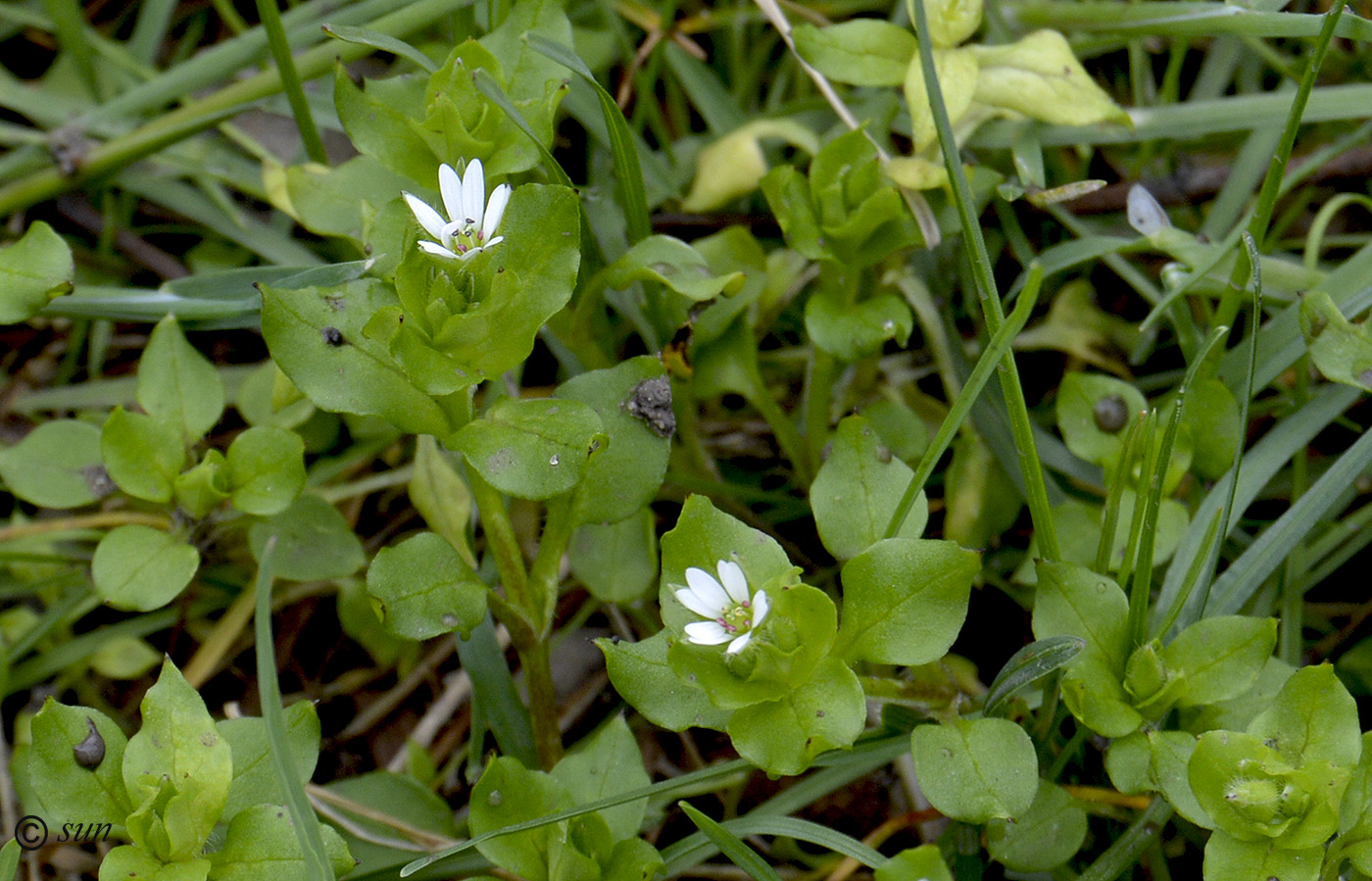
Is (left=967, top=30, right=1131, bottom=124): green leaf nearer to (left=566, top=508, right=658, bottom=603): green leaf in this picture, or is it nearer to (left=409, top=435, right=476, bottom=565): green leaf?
(left=566, top=508, right=658, bottom=603): green leaf

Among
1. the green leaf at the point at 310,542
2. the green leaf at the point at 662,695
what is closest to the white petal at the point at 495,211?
the green leaf at the point at 662,695

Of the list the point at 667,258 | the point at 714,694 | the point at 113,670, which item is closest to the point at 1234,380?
the point at 667,258

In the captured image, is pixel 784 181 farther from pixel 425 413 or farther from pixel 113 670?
pixel 113 670

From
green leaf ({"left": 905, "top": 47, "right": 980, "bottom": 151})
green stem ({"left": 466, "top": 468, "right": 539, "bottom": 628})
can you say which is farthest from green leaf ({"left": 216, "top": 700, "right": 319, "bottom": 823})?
green leaf ({"left": 905, "top": 47, "right": 980, "bottom": 151})

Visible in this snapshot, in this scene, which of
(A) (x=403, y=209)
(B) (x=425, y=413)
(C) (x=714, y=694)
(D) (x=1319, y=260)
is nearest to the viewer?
(C) (x=714, y=694)

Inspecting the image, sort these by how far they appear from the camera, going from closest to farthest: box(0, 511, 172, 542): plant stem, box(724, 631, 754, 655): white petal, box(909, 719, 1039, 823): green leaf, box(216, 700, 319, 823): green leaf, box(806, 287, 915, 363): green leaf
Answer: box(724, 631, 754, 655): white petal
box(909, 719, 1039, 823): green leaf
box(216, 700, 319, 823): green leaf
box(806, 287, 915, 363): green leaf
box(0, 511, 172, 542): plant stem

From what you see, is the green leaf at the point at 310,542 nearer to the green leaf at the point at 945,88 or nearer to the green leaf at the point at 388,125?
the green leaf at the point at 388,125

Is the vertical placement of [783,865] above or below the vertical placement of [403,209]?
below
